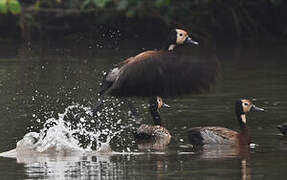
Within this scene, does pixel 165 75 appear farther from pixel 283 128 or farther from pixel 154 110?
pixel 154 110

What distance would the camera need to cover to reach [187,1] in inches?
1019

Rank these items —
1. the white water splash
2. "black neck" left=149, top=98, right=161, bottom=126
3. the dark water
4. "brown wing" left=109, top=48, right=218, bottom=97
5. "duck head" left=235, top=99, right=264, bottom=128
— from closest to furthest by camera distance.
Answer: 1. the dark water
2. "brown wing" left=109, top=48, right=218, bottom=97
3. the white water splash
4. "duck head" left=235, top=99, right=264, bottom=128
5. "black neck" left=149, top=98, right=161, bottom=126

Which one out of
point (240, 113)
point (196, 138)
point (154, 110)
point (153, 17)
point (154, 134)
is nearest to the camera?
point (196, 138)

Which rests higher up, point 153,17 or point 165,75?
point 153,17

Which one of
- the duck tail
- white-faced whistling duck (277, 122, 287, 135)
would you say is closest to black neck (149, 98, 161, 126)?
the duck tail

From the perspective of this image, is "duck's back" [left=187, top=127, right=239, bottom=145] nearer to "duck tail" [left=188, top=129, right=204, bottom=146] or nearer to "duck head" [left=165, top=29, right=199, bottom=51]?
"duck tail" [left=188, top=129, right=204, bottom=146]

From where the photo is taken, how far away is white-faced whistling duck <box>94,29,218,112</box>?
33.6ft

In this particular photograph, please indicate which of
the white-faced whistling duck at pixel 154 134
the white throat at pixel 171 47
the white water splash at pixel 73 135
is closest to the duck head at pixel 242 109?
the white-faced whistling duck at pixel 154 134

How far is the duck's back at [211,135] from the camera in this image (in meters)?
11.8

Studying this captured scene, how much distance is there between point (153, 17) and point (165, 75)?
1598 cm

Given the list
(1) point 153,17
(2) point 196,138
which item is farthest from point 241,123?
(1) point 153,17

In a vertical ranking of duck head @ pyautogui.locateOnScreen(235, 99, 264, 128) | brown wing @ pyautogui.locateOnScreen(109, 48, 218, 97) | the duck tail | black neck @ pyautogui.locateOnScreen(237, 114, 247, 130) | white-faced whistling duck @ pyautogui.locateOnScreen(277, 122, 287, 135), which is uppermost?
brown wing @ pyautogui.locateOnScreen(109, 48, 218, 97)

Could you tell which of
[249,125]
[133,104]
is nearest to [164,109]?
[133,104]

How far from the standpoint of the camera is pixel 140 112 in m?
14.2
